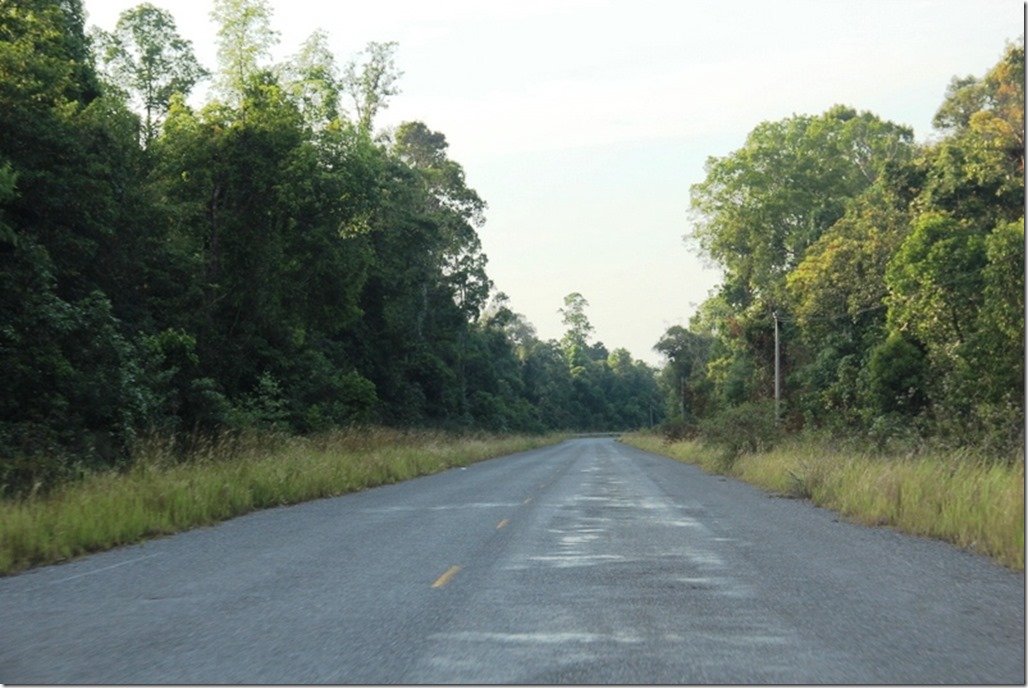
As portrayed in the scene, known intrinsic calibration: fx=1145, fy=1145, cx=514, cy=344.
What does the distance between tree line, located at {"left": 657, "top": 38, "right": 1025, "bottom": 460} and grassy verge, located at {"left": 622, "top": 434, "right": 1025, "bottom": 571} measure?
215 centimetres

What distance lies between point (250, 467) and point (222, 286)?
1848 cm

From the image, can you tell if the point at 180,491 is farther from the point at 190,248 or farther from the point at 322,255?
the point at 322,255

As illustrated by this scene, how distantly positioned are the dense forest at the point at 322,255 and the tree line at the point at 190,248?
0.34 feet

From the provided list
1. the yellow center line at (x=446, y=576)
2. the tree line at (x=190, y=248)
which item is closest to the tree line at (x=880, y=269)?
the yellow center line at (x=446, y=576)

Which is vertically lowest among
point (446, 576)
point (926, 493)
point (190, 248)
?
point (446, 576)

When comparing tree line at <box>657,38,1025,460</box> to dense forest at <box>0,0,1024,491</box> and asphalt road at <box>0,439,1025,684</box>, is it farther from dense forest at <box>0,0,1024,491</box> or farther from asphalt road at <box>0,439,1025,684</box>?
asphalt road at <box>0,439,1025,684</box>

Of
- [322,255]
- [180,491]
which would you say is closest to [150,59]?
[322,255]

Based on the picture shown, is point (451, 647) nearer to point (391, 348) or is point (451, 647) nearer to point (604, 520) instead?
point (604, 520)

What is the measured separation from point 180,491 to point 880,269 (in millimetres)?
38341

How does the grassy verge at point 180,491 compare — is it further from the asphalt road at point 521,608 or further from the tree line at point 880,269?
the tree line at point 880,269

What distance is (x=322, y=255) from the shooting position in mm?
45875

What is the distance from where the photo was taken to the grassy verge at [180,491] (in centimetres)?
1460

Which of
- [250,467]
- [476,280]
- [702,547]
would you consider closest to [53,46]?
[250,467]

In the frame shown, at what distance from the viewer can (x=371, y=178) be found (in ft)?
166
